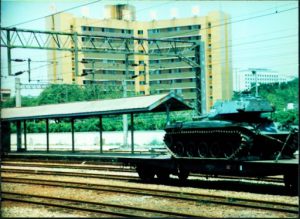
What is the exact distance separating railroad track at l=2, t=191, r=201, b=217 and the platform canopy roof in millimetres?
10741

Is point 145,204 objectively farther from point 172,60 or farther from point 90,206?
point 172,60

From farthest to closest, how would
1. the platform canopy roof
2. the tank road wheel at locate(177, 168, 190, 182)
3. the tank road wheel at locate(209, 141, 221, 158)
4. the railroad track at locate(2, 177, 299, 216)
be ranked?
the platform canopy roof < the tank road wheel at locate(177, 168, 190, 182) < the tank road wheel at locate(209, 141, 221, 158) < the railroad track at locate(2, 177, 299, 216)

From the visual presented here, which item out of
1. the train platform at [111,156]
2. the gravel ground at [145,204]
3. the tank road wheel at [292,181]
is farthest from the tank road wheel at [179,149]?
the tank road wheel at [292,181]

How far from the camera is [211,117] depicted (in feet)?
59.3

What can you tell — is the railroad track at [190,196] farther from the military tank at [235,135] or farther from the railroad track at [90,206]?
the military tank at [235,135]

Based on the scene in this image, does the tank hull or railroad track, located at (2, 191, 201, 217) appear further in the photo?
the tank hull

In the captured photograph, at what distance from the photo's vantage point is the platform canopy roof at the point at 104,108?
2606 centimetres

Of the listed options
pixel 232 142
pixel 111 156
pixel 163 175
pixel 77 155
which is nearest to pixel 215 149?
Answer: pixel 232 142

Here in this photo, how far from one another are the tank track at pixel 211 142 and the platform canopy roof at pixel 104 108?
7.54 m

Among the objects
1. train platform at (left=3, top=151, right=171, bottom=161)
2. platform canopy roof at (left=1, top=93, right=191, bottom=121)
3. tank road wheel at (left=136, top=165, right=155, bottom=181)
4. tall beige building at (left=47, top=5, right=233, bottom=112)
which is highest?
tall beige building at (left=47, top=5, right=233, bottom=112)

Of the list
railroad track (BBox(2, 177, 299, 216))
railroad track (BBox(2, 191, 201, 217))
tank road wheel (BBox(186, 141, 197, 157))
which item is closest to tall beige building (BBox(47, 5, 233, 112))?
railroad track (BBox(2, 177, 299, 216))

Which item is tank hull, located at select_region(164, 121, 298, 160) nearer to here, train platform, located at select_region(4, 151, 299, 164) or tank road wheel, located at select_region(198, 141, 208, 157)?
tank road wheel, located at select_region(198, 141, 208, 157)

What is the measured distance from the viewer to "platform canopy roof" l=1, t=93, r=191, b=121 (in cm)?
2606

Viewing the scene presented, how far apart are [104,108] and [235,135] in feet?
49.4
